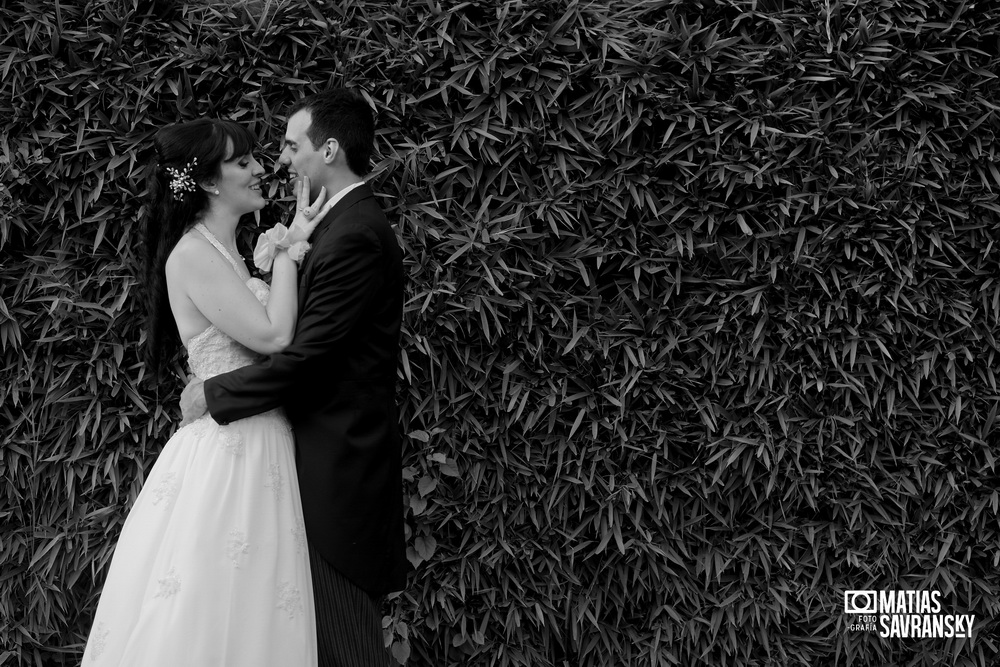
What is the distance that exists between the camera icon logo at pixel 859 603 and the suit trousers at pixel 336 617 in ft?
6.79

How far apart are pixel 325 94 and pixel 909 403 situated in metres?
2.60

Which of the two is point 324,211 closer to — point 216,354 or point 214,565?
point 216,354

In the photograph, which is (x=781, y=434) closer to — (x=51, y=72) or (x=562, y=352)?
(x=562, y=352)

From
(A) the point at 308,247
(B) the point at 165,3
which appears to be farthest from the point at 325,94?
(B) the point at 165,3

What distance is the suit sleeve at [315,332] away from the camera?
231 cm

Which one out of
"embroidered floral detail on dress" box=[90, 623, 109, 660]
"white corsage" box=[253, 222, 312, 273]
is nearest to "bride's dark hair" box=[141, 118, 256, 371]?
"white corsage" box=[253, 222, 312, 273]

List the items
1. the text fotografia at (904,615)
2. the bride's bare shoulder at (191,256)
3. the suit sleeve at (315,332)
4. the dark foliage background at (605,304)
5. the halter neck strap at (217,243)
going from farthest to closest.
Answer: the text fotografia at (904,615), the dark foliage background at (605,304), the halter neck strap at (217,243), the bride's bare shoulder at (191,256), the suit sleeve at (315,332)

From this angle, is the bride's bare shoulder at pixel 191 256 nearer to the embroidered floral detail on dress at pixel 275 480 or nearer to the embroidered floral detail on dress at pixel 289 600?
the embroidered floral detail on dress at pixel 275 480

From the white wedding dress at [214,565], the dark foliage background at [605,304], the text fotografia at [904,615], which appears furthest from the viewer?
the text fotografia at [904,615]

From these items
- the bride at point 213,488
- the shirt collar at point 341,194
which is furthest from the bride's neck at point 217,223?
the shirt collar at point 341,194

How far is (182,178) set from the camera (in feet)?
8.30

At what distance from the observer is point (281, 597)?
229cm

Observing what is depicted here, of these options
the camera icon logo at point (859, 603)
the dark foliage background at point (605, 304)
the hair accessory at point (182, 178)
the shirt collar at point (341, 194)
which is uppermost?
the hair accessory at point (182, 178)

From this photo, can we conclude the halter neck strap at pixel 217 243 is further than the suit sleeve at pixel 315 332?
Yes
